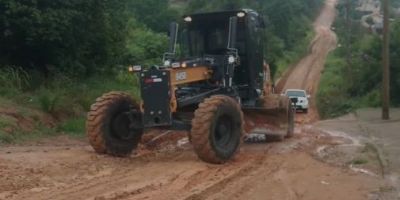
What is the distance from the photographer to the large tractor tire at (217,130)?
12438mm

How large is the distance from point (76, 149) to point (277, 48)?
60809 mm

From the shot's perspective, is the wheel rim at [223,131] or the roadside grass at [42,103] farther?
the roadside grass at [42,103]

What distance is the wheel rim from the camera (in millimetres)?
13059

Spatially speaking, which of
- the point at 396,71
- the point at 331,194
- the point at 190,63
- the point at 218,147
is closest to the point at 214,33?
the point at 190,63

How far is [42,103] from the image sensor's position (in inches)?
724

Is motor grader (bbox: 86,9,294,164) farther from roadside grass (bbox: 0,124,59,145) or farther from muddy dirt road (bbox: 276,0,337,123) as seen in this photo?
muddy dirt road (bbox: 276,0,337,123)

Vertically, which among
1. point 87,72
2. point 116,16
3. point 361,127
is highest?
point 116,16

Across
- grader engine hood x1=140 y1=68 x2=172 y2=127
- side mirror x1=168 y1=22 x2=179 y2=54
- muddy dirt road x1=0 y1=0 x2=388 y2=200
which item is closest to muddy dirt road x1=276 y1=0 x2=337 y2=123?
side mirror x1=168 y1=22 x2=179 y2=54

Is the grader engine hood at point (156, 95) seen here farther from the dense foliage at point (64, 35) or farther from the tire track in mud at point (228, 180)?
the dense foliage at point (64, 35)

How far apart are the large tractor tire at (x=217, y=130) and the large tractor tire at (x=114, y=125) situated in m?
1.73

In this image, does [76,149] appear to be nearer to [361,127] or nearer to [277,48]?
[361,127]

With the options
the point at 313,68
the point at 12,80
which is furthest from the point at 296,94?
the point at 313,68

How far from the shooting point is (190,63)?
46.3 ft

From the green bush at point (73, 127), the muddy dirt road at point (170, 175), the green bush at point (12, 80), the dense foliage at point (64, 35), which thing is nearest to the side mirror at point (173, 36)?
the muddy dirt road at point (170, 175)
